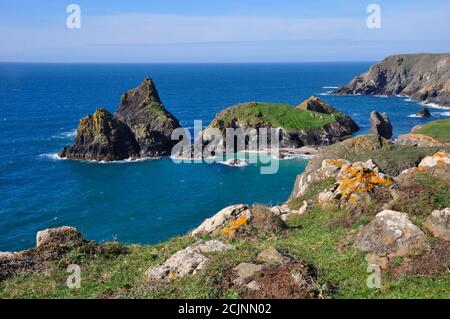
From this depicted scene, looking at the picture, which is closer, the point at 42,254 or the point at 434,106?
the point at 42,254

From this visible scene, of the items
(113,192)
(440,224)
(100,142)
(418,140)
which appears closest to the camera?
(440,224)

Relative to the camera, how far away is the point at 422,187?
24.1 metres

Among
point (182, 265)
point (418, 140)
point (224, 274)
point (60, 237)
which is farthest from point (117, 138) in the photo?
point (224, 274)

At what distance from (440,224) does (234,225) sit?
9106 millimetres

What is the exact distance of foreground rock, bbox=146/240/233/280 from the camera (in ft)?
56.6

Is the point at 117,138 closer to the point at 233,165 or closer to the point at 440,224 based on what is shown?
the point at 233,165

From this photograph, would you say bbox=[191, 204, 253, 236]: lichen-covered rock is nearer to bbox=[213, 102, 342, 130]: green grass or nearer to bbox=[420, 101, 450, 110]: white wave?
bbox=[213, 102, 342, 130]: green grass

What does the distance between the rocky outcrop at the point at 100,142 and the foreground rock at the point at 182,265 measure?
73860mm

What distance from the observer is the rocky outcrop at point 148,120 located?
94.4 meters

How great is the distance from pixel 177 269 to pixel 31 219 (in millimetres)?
47638

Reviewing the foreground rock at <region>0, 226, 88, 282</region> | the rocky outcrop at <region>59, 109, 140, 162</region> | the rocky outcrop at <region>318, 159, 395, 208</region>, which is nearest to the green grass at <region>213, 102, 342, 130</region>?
the rocky outcrop at <region>59, 109, 140, 162</region>

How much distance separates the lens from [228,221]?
23.7 meters

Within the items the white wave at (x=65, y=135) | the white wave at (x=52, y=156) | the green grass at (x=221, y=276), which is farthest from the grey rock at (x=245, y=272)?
the white wave at (x=65, y=135)

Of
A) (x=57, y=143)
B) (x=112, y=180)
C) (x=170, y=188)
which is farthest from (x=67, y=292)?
(x=57, y=143)
